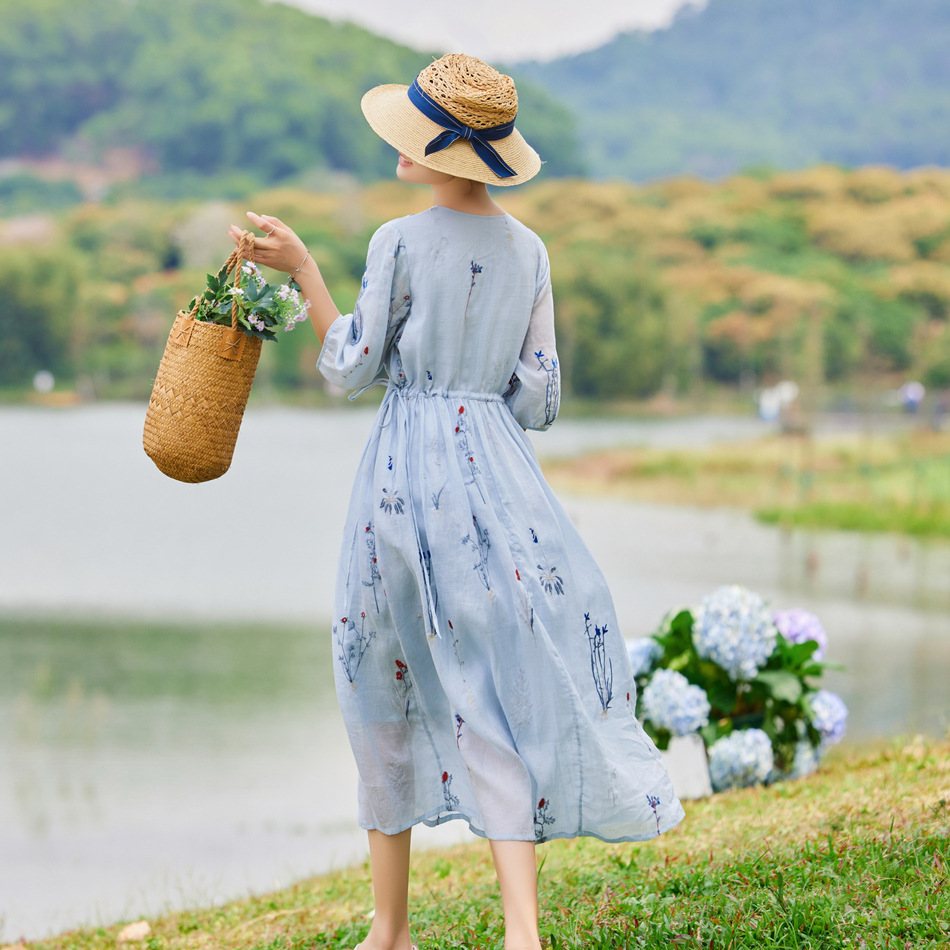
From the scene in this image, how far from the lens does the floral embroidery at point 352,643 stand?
154 cm

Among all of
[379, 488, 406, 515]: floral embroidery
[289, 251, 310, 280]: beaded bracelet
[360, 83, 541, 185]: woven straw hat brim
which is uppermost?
[360, 83, 541, 185]: woven straw hat brim

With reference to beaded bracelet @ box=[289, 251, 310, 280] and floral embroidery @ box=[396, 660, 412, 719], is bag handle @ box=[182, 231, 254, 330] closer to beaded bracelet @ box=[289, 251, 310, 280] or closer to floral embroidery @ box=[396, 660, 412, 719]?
→ beaded bracelet @ box=[289, 251, 310, 280]

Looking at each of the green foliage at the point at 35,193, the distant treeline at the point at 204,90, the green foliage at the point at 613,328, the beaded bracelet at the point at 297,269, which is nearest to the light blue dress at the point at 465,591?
the beaded bracelet at the point at 297,269

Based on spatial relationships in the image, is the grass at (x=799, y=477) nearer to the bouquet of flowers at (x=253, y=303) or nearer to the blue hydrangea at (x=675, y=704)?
the blue hydrangea at (x=675, y=704)

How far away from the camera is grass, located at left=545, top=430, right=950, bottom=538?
10594 mm

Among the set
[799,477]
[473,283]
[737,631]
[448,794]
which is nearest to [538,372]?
[473,283]

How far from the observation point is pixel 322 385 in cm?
1454

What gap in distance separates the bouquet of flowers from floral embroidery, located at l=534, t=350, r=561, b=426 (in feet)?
1.10

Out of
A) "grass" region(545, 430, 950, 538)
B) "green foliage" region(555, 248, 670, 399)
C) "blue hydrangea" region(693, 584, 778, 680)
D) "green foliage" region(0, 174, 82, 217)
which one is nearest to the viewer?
"blue hydrangea" region(693, 584, 778, 680)

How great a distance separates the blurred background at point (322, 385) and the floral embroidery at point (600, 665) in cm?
131

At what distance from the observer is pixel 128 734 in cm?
449

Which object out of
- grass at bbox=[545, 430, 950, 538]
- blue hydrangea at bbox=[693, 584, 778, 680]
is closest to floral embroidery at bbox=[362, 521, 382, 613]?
blue hydrangea at bbox=[693, 584, 778, 680]

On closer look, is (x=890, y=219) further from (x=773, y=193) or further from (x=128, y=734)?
(x=128, y=734)

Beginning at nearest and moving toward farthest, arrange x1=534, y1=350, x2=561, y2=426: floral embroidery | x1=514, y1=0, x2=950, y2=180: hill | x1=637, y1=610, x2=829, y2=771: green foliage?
x1=534, y1=350, x2=561, y2=426: floral embroidery
x1=637, y1=610, x2=829, y2=771: green foliage
x1=514, y1=0, x2=950, y2=180: hill
